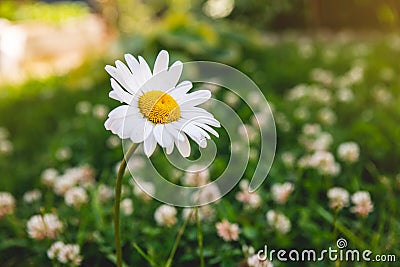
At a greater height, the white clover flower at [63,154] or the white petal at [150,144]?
the white clover flower at [63,154]

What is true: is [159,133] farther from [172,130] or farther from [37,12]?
[37,12]

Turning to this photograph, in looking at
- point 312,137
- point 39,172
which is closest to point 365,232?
point 312,137

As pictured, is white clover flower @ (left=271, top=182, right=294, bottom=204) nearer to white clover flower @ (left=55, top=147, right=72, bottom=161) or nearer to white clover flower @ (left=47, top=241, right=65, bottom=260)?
white clover flower @ (left=47, top=241, right=65, bottom=260)

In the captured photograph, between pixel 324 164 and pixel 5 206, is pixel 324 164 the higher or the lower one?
the higher one

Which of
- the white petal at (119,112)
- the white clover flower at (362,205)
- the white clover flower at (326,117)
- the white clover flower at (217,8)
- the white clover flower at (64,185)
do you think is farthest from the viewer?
the white clover flower at (217,8)

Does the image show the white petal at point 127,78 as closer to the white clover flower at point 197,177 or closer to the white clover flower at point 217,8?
the white clover flower at point 197,177

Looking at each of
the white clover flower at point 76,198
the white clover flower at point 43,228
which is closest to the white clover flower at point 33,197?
the white clover flower at point 76,198

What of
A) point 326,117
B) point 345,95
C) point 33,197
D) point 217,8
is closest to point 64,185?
point 33,197
